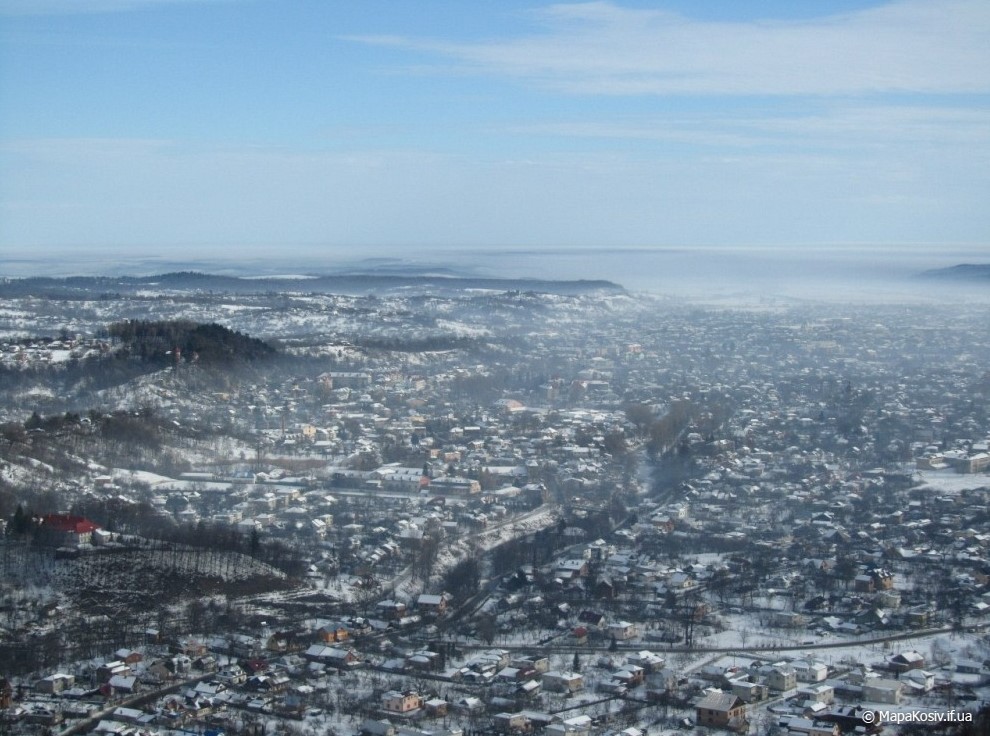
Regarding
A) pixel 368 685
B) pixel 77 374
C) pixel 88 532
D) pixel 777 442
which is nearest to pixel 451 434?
pixel 777 442

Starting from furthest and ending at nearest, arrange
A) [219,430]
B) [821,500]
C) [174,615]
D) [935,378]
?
1. [935,378]
2. [219,430]
3. [821,500]
4. [174,615]

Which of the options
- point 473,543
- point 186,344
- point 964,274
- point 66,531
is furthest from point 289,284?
point 66,531

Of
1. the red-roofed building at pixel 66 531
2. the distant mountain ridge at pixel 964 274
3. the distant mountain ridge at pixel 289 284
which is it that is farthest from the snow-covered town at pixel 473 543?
the distant mountain ridge at pixel 964 274

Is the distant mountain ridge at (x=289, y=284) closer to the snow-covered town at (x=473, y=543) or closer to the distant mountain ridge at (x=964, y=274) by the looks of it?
the distant mountain ridge at (x=964, y=274)

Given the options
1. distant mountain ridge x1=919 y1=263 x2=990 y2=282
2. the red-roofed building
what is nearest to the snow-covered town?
the red-roofed building

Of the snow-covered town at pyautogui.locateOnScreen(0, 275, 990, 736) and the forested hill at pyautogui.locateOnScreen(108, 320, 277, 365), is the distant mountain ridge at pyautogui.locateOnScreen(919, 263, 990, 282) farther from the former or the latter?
the forested hill at pyautogui.locateOnScreen(108, 320, 277, 365)

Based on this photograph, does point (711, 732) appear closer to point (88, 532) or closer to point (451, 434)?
point (88, 532)

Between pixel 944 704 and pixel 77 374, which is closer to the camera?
pixel 944 704
